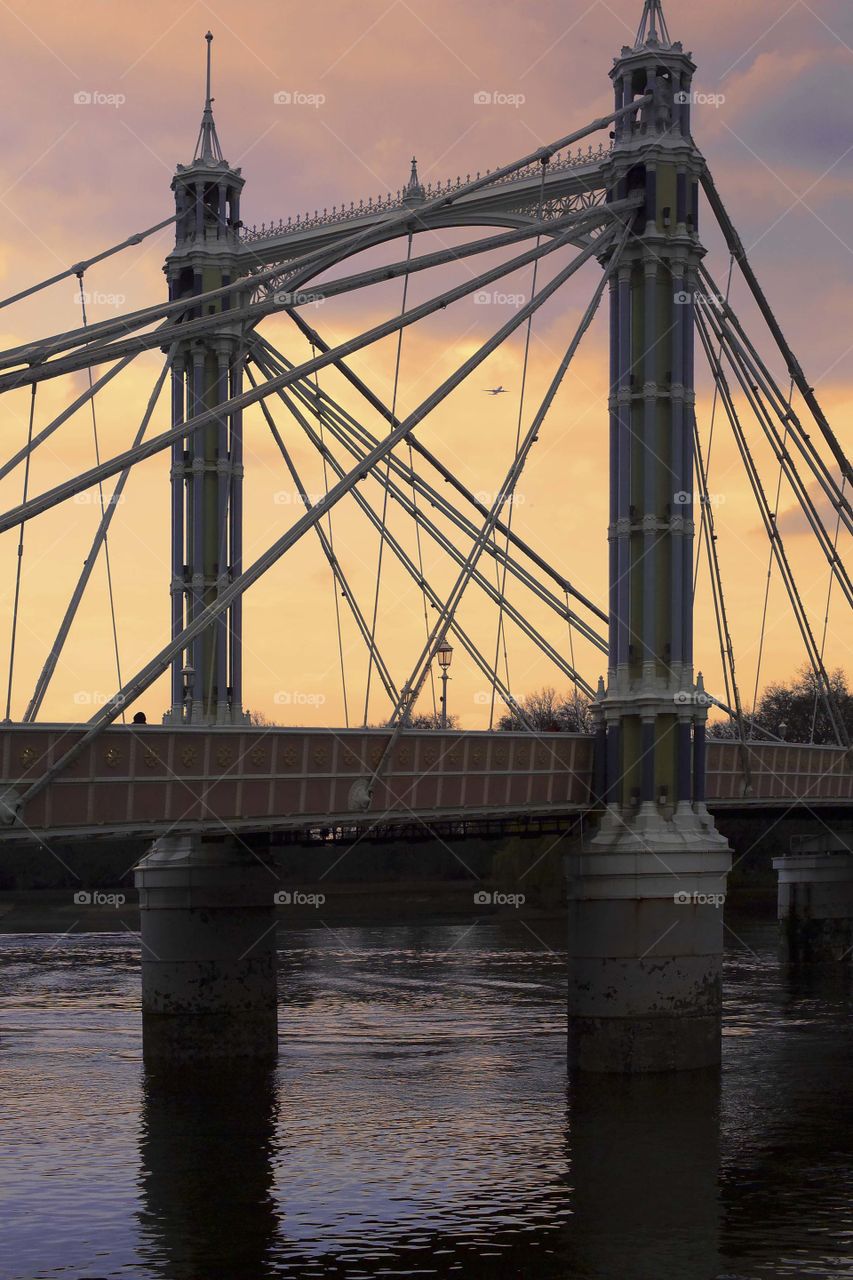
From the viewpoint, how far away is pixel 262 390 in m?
39.9

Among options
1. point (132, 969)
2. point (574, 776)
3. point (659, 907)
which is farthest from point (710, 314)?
point (132, 969)

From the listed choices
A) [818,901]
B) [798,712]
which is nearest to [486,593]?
[818,901]

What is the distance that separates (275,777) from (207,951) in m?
9.79

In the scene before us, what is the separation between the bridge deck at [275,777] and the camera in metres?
35.1

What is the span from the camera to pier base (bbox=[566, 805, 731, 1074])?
42750 mm

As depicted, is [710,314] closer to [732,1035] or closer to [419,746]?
[419,746]

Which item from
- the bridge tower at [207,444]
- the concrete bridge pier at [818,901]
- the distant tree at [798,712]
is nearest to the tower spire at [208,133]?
the bridge tower at [207,444]

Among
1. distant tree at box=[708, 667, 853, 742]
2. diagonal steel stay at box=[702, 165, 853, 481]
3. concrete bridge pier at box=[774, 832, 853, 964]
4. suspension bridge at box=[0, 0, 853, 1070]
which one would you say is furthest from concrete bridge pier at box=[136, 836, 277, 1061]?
distant tree at box=[708, 667, 853, 742]

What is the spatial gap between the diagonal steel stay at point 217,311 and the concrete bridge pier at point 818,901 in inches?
1297

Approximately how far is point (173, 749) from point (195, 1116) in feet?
26.8

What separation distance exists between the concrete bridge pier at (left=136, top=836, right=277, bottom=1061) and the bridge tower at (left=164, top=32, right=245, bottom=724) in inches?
171

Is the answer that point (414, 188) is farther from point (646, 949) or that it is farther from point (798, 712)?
point (798, 712)

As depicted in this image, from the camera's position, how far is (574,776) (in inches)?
1806

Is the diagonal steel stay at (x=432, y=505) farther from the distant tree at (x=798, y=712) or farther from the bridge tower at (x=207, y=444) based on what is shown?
the distant tree at (x=798, y=712)
